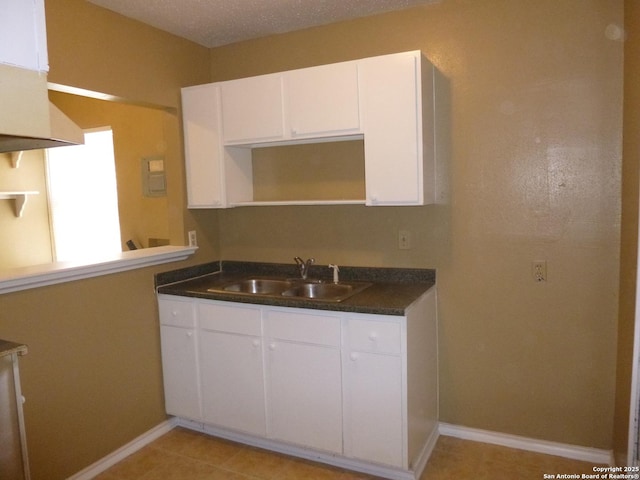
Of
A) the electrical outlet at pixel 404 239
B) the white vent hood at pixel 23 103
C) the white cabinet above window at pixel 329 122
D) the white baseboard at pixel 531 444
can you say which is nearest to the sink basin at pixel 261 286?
the white cabinet above window at pixel 329 122

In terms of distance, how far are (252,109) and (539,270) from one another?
73.7 inches

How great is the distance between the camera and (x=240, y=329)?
8.50 ft

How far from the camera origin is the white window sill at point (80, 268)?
82.8 inches

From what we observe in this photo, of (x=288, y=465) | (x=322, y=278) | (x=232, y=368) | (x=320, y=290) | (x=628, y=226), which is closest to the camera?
(x=628, y=226)

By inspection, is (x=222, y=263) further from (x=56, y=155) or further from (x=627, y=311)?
(x=627, y=311)

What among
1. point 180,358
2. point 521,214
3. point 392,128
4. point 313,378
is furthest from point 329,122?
point 180,358

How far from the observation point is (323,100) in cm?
257

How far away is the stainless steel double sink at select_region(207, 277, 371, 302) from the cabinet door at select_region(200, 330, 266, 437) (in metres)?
0.30

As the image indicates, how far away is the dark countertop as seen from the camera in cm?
230

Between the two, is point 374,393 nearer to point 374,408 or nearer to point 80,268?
point 374,408

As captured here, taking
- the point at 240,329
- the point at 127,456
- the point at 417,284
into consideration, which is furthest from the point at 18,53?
the point at 127,456

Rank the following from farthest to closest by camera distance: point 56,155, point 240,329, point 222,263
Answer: point 56,155 → point 222,263 → point 240,329

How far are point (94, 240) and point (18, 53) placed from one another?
3.54 metres

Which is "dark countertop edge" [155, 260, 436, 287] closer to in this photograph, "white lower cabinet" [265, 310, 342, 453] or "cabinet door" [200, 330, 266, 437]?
"cabinet door" [200, 330, 266, 437]
